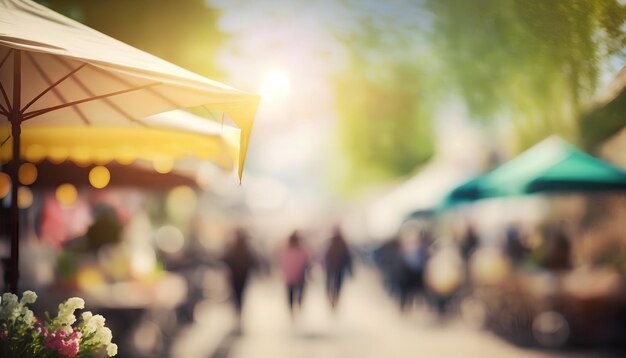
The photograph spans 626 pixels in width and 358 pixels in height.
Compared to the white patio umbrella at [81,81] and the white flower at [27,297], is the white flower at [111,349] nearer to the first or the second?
the white flower at [27,297]

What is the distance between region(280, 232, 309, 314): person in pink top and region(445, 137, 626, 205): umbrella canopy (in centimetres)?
417

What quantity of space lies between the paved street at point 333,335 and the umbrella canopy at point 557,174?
2583 mm

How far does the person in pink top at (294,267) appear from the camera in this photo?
1627cm

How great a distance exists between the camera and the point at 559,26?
11281mm

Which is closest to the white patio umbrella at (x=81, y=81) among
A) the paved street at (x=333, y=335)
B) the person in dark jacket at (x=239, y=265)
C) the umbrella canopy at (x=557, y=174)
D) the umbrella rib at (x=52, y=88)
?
the umbrella rib at (x=52, y=88)

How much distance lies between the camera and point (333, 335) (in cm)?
1449

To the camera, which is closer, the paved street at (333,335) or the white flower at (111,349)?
the white flower at (111,349)


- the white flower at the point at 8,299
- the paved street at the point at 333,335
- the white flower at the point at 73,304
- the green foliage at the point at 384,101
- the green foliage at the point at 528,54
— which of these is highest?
the green foliage at the point at 384,101

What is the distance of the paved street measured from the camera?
12.2 meters

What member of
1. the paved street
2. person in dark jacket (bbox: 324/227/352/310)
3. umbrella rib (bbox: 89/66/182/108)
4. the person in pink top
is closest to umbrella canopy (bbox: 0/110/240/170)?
umbrella rib (bbox: 89/66/182/108)

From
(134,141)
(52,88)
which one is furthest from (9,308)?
(134,141)

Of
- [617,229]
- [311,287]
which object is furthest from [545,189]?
[311,287]

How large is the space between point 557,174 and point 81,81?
878 cm

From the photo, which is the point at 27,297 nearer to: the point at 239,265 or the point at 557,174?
the point at 557,174
